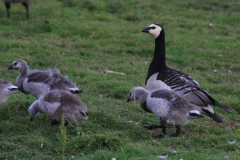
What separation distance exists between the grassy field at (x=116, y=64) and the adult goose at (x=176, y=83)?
1.65 feet

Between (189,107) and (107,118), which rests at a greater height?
(189,107)

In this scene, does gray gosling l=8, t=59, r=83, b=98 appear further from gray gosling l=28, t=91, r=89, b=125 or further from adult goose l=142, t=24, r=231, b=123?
adult goose l=142, t=24, r=231, b=123

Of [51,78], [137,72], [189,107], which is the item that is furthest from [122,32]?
[189,107]

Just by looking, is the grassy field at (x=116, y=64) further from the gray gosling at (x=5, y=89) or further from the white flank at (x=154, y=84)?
the white flank at (x=154, y=84)

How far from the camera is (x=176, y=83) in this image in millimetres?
6953

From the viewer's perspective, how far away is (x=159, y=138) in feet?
19.6

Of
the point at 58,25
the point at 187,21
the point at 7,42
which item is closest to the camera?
the point at 7,42

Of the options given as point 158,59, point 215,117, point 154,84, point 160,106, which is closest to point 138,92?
point 154,84

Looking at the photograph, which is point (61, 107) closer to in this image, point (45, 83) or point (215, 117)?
point (45, 83)

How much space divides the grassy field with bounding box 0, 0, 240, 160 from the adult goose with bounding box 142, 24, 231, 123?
0.50m

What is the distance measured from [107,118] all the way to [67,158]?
176 centimetres

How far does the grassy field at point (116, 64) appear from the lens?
5.27m

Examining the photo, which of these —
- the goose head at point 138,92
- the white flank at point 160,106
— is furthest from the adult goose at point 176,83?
the white flank at point 160,106

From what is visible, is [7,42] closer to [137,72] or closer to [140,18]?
[137,72]
